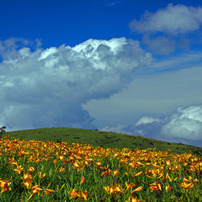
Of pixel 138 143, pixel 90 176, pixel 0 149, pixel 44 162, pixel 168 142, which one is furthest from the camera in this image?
pixel 168 142

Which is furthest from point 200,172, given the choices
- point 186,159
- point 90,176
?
point 90,176

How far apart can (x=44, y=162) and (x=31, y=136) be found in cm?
1310

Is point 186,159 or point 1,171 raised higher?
point 186,159

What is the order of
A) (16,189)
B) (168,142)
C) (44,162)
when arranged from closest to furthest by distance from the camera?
1. (16,189)
2. (44,162)
3. (168,142)

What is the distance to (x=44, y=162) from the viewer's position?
27.2 ft

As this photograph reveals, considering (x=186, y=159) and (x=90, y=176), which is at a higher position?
Answer: (x=186, y=159)

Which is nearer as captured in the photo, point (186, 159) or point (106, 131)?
point (186, 159)

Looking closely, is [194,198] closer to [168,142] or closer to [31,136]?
[31,136]

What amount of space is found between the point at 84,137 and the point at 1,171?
1294 centimetres

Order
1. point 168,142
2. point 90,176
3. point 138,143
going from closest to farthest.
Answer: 1. point 90,176
2. point 138,143
3. point 168,142

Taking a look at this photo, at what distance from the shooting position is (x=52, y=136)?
68.0 ft

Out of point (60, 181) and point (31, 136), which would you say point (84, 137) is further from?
point (60, 181)

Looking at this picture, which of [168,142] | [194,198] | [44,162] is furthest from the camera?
[168,142]

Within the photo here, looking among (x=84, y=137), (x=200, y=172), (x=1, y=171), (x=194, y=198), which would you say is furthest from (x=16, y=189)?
(x=84, y=137)
